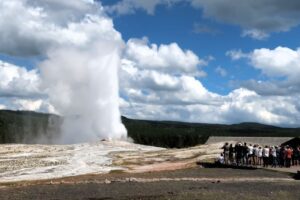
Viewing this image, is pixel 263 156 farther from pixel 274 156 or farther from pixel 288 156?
pixel 288 156

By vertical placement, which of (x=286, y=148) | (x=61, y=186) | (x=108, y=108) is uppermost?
(x=108, y=108)

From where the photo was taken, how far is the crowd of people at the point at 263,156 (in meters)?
46.3

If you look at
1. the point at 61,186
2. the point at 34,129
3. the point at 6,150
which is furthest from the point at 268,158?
the point at 34,129

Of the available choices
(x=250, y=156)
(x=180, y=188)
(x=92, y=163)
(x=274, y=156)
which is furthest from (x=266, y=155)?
(x=92, y=163)

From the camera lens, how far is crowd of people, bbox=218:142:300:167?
1824 inches

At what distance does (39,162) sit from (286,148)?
27.7 m

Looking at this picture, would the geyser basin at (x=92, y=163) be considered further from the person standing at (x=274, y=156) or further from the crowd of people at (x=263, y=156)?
the person standing at (x=274, y=156)

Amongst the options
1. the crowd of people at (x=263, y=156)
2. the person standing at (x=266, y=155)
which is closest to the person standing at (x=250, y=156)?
the crowd of people at (x=263, y=156)

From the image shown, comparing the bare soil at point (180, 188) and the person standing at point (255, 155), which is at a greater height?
the person standing at point (255, 155)

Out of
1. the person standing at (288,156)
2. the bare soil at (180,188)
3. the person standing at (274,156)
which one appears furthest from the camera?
the person standing at (274,156)

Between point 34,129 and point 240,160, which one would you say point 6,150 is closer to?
point 240,160

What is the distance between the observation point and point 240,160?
50.8m

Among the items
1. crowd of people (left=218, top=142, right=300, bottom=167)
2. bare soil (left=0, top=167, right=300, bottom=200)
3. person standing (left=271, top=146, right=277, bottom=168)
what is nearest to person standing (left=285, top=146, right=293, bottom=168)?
crowd of people (left=218, top=142, right=300, bottom=167)

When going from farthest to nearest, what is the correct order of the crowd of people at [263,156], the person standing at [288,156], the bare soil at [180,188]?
the crowd of people at [263,156]
the person standing at [288,156]
the bare soil at [180,188]
